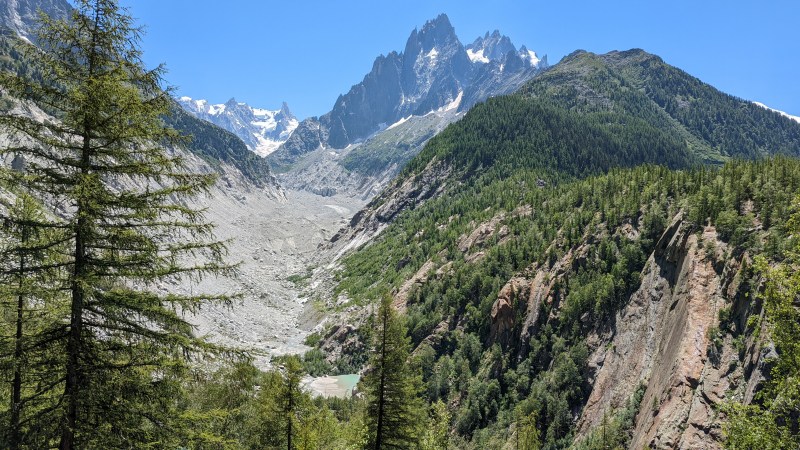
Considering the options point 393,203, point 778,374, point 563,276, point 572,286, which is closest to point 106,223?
point 778,374

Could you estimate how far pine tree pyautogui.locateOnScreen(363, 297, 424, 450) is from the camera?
23.3 meters

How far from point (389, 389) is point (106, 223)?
16535 millimetres

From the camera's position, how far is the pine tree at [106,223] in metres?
10.1

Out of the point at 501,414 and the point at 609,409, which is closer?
the point at 609,409

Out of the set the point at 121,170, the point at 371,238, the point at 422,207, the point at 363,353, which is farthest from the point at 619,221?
the point at 371,238

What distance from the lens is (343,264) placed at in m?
159

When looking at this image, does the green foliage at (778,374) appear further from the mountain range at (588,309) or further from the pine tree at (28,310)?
the pine tree at (28,310)

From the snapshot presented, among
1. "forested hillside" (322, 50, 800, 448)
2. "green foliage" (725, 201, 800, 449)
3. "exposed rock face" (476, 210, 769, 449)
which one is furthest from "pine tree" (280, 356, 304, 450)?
"exposed rock face" (476, 210, 769, 449)

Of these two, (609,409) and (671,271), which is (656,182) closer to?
(671,271)

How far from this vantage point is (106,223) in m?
10.9

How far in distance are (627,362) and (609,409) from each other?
5.68 m

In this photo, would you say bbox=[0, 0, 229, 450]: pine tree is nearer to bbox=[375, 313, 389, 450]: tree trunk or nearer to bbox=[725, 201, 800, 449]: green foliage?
bbox=[375, 313, 389, 450]: tree trunk

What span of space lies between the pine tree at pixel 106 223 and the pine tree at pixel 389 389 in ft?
42.4

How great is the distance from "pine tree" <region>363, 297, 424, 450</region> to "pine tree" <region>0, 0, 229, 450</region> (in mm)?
12934
